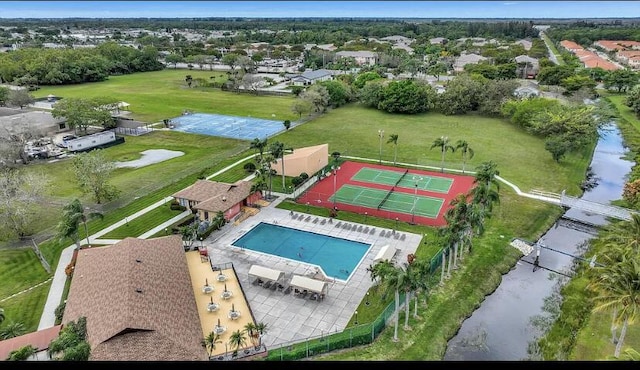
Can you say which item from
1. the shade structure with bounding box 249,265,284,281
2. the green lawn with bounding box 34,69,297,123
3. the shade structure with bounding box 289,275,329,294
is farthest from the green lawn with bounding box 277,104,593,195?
the shade structure with bounding box 249,265,284,281

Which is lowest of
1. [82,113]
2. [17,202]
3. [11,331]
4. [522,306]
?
[522,306]

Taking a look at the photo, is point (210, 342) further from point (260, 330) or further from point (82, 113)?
point (82, 113)

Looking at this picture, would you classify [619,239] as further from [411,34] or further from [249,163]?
[411,34]

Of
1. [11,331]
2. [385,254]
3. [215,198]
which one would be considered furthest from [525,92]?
[11,331]

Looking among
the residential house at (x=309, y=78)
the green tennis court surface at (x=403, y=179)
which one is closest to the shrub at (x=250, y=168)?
the green tennis court surface at (x=403, y=179)

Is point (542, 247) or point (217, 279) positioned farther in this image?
point (542, 247)
